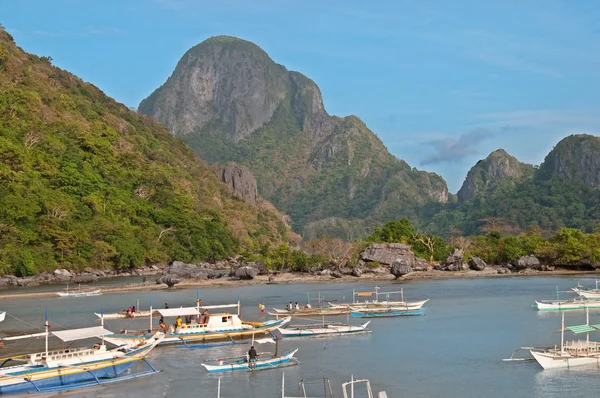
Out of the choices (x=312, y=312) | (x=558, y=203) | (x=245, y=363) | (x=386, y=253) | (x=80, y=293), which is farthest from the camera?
(x=558, y=203)

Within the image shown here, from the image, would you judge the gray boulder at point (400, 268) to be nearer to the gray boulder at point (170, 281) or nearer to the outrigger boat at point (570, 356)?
the gray boulder at point (170, 281)

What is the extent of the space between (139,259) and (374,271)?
116 feet

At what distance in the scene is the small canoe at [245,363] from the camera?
34812mm

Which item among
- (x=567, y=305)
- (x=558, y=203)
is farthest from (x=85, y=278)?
(x=558, y=203)

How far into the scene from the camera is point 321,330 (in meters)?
46.7

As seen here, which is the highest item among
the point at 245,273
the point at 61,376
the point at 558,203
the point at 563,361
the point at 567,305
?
Result: the point at 558,203

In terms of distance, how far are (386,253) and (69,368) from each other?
240 feet

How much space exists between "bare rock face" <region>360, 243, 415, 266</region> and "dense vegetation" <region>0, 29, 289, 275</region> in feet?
98.5

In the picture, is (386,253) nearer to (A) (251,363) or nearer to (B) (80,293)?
(B) (80,293)

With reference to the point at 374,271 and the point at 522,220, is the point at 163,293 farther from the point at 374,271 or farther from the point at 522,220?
the point at 522,220

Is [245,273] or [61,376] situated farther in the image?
[245,273]

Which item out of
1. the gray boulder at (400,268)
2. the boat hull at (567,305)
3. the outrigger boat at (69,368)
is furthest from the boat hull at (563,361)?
the gray boulder at (400,268)

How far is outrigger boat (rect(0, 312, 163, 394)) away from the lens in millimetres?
31156

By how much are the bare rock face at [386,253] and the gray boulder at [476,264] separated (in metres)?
8.60
